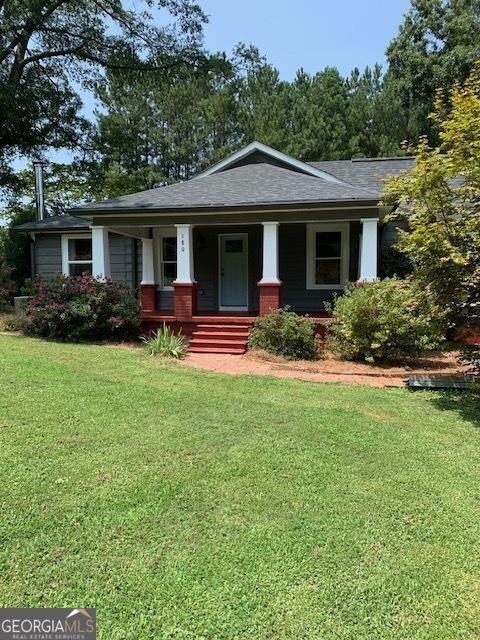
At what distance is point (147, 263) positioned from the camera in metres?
12.8

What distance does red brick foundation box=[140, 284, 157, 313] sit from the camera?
1259 cm

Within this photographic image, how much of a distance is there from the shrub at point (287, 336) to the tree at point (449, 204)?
3200mm

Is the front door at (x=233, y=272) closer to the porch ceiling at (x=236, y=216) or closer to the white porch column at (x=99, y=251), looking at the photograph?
the porch ceiling at (x=236, y=216)

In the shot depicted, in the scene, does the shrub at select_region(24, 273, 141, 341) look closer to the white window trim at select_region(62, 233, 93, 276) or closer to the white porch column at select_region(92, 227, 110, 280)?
the white porch column at select_region(92, 227, 110, 280)

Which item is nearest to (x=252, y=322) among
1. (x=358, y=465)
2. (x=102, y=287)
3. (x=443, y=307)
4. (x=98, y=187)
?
(x=102, y=287)

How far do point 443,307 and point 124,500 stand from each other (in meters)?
4.77

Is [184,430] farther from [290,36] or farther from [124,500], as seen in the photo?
[290,36]

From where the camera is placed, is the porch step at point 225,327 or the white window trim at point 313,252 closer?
the porch step at point 225,327

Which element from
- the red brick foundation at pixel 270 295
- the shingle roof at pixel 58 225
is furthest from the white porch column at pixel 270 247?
the shingle roof at pixel 58 225

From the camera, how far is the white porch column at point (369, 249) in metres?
9.66

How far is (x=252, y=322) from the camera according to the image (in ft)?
32.8

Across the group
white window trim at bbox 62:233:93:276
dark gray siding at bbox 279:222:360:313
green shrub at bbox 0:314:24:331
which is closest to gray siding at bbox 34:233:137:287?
white window trim at bbox 62:233:93:276

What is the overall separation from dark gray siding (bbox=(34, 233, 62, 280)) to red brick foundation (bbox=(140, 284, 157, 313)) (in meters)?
4.29

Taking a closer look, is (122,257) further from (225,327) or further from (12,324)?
(225,327)
